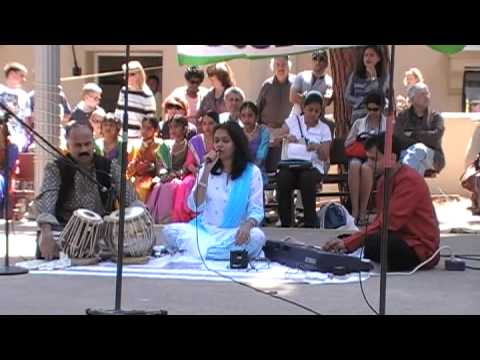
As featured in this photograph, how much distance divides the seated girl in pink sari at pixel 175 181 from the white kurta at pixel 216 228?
1.37 meters

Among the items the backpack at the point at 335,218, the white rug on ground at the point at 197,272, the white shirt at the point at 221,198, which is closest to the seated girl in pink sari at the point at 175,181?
the backpack at the point at 335,218

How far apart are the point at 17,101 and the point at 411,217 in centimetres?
551

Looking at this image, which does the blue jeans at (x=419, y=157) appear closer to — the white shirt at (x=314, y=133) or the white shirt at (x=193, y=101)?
the white shirt at (x=314, y=133)

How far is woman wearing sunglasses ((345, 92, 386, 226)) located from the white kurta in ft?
7.16

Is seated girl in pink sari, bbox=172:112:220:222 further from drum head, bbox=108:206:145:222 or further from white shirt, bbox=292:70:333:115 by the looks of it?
drum head, bbox=108:206:145:222

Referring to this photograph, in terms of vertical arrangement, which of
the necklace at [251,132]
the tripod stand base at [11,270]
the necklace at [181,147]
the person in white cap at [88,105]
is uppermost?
the person in white cap at [88,105]

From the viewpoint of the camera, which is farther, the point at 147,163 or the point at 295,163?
the point at 147,163

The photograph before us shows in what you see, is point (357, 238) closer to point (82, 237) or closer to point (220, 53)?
point (82, 237)

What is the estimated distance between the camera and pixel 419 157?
31.9 feet

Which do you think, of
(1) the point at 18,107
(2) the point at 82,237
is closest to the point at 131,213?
(2) the point at 82,237

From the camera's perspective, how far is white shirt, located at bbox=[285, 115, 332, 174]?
9.58 meters

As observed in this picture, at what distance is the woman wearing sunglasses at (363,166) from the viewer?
9484 mm
